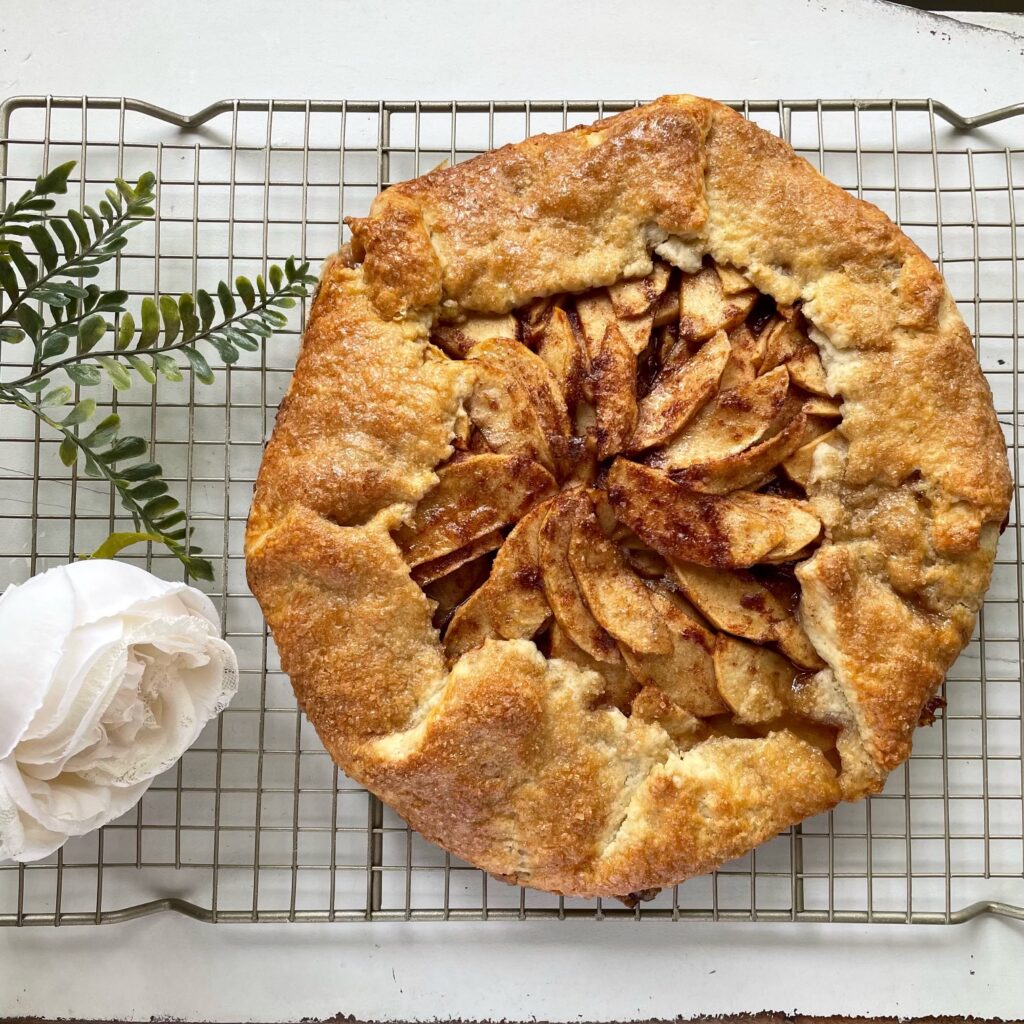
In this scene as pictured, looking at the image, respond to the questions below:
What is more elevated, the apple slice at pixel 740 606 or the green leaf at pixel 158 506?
the green leaf at pixel 158 506

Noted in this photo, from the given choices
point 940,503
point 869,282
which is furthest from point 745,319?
point 940,503

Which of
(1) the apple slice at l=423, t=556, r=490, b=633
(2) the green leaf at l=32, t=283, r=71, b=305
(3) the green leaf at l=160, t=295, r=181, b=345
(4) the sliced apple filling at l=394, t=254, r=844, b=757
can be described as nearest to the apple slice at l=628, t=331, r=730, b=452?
(4) the sliced apple filling at l=394, t=254, r=844, b=757

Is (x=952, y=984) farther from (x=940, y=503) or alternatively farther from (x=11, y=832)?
(x=11, y=832)

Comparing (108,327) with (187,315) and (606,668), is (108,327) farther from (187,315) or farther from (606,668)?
(606,668)

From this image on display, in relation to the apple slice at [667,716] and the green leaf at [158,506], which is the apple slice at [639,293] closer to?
the apple slice at [667,716]

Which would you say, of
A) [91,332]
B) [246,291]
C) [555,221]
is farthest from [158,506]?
[555,221]

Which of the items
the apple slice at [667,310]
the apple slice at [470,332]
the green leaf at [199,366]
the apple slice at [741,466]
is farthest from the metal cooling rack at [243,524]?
the apple slice at [741,466]

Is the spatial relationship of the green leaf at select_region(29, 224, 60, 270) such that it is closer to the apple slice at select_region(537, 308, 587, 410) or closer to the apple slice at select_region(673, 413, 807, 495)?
the apple slice at select_region(537, 308, 587, 410)

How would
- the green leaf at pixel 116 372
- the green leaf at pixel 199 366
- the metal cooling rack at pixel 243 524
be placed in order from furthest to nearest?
the metal cooling rack at pixel 243 524, the green leaf at pixel 199 366, the green leaf at pixel 116 372
